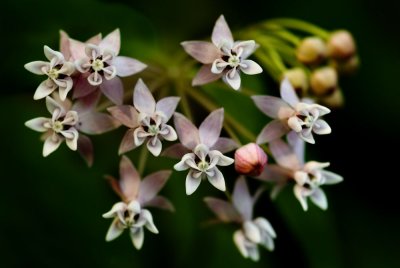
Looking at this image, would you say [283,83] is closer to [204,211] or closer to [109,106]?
[109,106]

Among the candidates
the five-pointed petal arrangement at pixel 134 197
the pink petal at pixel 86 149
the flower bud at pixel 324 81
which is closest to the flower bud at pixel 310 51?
the flower bud at pixel 324 81

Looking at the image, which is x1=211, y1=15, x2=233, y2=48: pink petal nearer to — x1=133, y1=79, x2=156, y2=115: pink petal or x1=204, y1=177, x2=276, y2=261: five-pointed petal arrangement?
x1=133, y1=79, x2=156, y2=115: pink petal

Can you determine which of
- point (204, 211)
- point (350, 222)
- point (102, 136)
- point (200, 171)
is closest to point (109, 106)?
point (200, 171)

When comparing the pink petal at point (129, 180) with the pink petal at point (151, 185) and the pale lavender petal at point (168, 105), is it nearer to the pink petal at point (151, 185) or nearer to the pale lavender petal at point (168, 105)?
the pink petal at point (151, 185)

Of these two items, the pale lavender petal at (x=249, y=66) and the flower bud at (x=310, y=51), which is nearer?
the pale lavender petal at (x=249, y=66)

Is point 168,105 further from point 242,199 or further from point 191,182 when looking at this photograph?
point 242,199

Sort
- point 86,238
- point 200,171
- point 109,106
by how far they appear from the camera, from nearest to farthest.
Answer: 1. point 200,171
2. point 109,106
3. point 86,238
